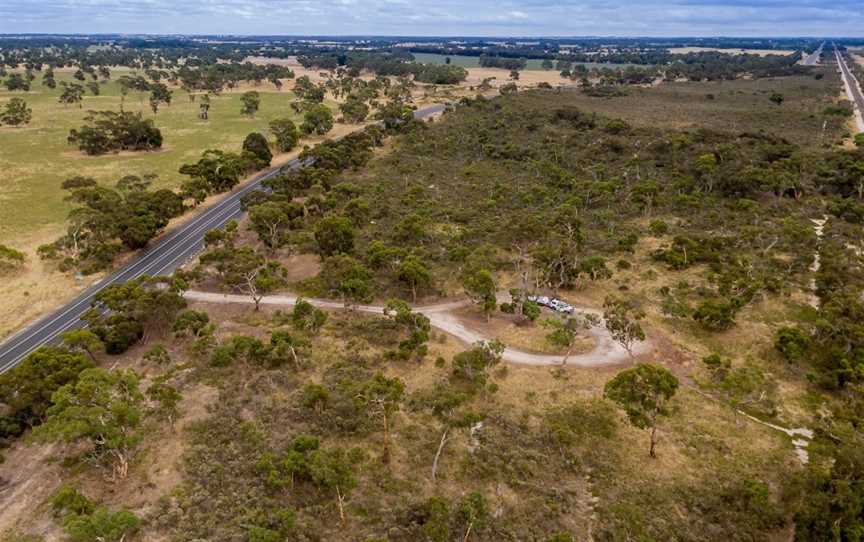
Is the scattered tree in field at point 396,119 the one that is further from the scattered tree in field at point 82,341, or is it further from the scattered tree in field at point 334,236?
the scattered tree in field at point 82,341

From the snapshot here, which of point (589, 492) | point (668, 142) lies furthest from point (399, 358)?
point (668, 142)

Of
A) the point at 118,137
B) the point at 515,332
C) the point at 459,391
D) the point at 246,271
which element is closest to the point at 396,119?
the point at 118,137

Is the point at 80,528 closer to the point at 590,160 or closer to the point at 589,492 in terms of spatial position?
the point at 589,492

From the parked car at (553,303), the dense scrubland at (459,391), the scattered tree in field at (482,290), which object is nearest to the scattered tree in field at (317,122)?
the dense scrubland at (459,391)

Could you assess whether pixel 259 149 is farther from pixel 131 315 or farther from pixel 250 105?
pixel 131 315

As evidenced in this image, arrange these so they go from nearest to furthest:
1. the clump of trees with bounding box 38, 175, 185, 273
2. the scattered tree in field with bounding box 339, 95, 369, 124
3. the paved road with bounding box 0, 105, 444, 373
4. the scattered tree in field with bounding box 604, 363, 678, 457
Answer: the scattered tree in field with bounding box 604, 363, 678, 457
the paved road with bounding box 0, 105, 444, 373
the clump of trees with bounding box 38, 175, 185, 273
the scattered tree in field with bounding box 339, 95, 369, 124

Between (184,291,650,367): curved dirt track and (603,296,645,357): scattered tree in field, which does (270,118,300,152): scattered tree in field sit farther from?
(603,296,645,357): scattered tree in field

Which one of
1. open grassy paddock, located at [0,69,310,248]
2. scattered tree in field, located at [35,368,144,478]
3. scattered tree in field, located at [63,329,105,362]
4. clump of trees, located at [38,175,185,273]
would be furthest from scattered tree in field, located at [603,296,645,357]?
open grassy paddock, located at [0,69,310,248]
